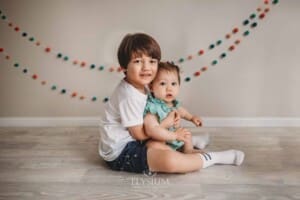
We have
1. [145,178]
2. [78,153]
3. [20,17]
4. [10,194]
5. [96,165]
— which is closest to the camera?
[10,194]

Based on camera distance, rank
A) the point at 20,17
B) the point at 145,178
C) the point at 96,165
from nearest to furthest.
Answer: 1. the point at 145,178
2. the point at 96,165
3. the point at 20,17

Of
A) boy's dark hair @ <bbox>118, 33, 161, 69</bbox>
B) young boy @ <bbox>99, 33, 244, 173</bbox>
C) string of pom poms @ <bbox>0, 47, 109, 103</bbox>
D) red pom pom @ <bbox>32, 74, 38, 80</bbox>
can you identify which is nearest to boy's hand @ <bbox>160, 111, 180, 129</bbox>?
young boy @ <bbox>99, 33, 244, 173</bbox>

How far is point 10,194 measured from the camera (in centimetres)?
125

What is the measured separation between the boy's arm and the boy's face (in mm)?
154

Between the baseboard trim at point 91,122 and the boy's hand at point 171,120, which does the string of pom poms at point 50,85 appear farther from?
the boy's hand at point 171,120

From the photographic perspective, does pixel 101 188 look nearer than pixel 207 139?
Yes

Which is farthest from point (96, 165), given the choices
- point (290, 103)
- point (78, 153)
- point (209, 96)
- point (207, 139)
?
point (290, 103)

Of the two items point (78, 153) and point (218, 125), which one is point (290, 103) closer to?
point (218, 125)

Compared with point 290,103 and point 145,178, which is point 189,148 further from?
point 290,103

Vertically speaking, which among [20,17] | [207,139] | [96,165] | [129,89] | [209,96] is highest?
[20,17]

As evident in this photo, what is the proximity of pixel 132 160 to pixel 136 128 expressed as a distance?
0.11 meters

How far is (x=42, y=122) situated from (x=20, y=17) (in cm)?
50

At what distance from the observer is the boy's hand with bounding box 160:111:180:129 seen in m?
1.45

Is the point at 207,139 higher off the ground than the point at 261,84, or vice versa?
the point at 261,84
